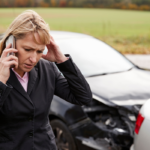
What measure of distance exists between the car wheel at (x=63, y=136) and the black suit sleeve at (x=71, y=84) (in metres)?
1.40

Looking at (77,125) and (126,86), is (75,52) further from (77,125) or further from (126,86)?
(77,125)

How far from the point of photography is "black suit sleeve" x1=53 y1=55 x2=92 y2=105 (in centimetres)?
186

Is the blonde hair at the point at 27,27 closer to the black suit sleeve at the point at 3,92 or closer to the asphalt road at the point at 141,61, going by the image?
the black suit sleeve at the point at 3,92

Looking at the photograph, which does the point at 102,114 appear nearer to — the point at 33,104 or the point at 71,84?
the point at 71,84

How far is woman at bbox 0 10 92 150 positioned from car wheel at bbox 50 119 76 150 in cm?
146

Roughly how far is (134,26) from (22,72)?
19.5 metres

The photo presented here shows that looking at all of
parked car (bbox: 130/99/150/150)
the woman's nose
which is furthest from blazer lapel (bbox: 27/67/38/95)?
parked car (bbox: 130/99/150/150)

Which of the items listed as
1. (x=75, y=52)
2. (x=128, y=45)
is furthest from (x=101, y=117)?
(x=128, y=45)

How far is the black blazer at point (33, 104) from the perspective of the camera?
158cm

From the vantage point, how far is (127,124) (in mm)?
3135

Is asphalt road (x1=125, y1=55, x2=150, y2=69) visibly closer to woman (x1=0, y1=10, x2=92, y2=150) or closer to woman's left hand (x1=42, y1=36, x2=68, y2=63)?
woman's left hand (x1=42, y1=36, x2=68, y2=63)

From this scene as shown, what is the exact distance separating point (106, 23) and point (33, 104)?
58.6 feet

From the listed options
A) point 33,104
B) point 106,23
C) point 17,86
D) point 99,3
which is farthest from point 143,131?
point 99,3

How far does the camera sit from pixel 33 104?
1637 millimetres
